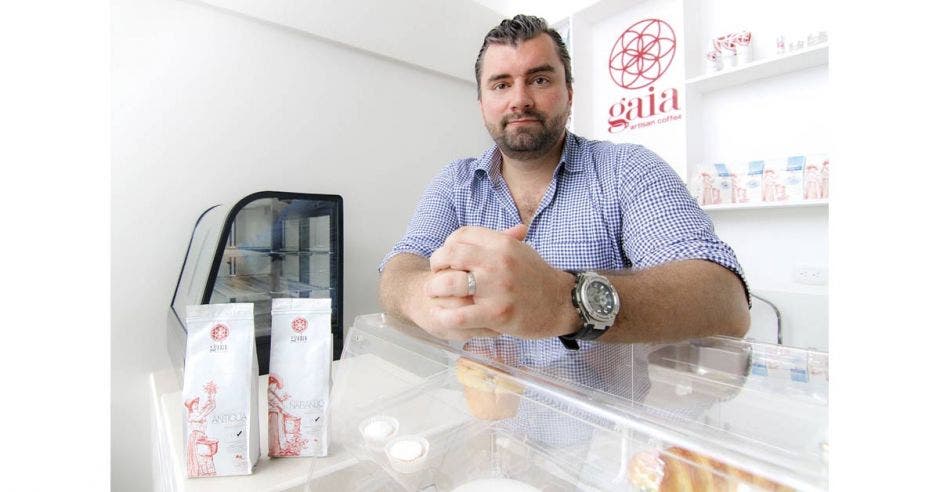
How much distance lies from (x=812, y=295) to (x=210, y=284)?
258 cm

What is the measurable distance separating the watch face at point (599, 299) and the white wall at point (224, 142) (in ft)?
6.06

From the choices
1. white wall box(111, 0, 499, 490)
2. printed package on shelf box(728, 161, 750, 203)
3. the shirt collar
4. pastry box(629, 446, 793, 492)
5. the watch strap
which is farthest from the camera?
printed package on shelf box(728, 161, 750, 203)

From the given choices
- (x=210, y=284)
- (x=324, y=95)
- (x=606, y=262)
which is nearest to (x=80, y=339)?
(x=210, y=284)

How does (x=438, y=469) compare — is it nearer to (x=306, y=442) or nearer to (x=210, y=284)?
(x=306, y=442)

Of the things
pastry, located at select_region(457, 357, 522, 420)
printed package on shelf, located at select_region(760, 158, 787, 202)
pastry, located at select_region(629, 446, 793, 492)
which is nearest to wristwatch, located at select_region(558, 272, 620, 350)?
pastry, located at select_region(457, 357, 522, 420)

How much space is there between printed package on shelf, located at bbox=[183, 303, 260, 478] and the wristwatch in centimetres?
62

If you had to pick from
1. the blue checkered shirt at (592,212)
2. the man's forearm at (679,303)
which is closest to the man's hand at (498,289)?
the man's forearm at (679,303)

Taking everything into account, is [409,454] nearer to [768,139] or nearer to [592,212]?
[592,212]

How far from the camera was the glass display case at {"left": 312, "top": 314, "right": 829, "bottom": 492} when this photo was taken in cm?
35

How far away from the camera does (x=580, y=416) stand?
1.43ft

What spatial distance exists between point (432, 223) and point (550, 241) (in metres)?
0.42

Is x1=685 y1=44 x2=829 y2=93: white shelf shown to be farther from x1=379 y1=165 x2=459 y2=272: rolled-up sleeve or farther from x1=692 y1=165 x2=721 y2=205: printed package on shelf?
x1=379 y1=165 x2=459 y2=272: rolled-up sleeve

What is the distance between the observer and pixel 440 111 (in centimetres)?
282

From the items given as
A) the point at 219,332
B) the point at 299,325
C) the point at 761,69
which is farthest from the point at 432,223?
the point at 761,69
